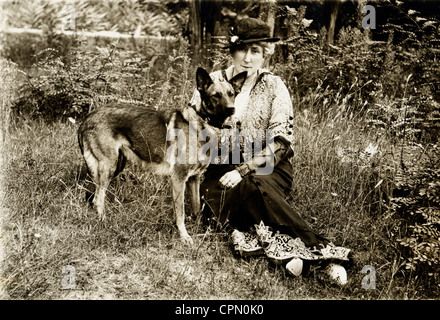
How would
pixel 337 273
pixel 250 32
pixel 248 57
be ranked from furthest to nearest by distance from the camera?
pixel 248 57 < pixel 250 32 < pixel 337 273

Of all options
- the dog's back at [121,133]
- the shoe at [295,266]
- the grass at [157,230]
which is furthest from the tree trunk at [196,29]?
the shoe at [295,266]

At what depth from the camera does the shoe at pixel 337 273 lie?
3.07 m

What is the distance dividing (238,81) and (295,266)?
157 centimetres

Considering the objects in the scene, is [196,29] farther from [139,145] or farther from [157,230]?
[157,230]

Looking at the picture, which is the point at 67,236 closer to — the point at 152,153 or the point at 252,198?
the point at 152,153

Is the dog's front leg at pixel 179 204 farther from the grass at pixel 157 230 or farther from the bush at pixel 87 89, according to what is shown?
the bush at pixel 87 89

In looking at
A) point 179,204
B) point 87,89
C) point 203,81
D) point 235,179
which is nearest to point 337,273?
point 235,179

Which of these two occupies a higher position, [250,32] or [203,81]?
[250,32]

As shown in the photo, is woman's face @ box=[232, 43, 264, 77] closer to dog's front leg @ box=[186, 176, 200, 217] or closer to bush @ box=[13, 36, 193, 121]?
dog's front leg @ box=[186, 176, 200, 217]

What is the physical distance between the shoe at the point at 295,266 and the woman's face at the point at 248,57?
1661 mm

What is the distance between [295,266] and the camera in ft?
10.2

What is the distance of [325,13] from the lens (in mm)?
5621

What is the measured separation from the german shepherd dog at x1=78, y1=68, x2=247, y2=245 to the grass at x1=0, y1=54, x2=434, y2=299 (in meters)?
0.17
